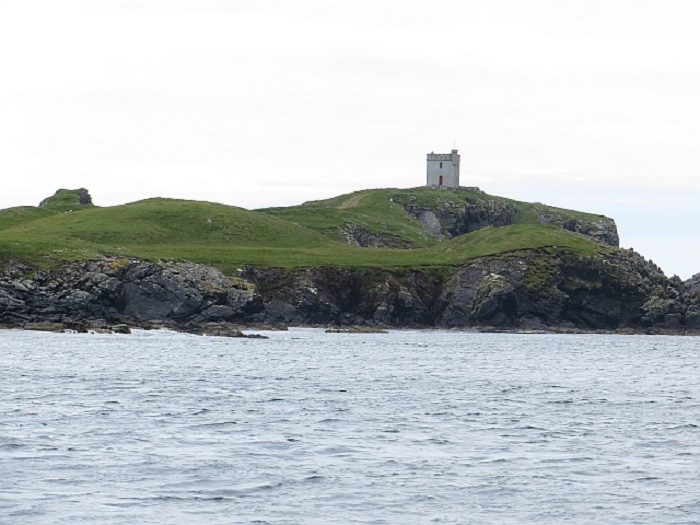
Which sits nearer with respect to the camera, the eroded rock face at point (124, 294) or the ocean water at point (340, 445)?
the ocean water at point (340, 445)

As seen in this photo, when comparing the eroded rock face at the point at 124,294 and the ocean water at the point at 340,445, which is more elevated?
the eroded rock face at the point at 124,294

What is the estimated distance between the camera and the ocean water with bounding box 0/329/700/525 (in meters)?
34.9

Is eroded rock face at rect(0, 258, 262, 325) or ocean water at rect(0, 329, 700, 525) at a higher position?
eroded rock face at rect(0, 258, 262, 325)

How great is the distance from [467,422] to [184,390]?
71.8 feet

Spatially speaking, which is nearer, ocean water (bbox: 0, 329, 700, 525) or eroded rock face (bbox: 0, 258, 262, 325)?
ocean water (bbox: 0, 329, 700, 525)

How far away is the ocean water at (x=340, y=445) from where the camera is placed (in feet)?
115

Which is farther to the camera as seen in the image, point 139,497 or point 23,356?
point 23,356

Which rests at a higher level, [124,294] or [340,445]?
[124,294]

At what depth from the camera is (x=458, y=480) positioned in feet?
131

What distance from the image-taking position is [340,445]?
47.6 metres

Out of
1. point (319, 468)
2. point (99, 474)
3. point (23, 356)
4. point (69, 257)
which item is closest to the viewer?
point (99, 474)

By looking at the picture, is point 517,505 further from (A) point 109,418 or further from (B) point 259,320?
(B) point 259,320

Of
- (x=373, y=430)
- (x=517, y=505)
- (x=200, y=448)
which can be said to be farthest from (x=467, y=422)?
(x=517, y=505)

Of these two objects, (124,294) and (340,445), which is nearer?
(340,445)
